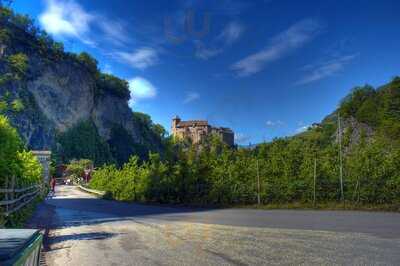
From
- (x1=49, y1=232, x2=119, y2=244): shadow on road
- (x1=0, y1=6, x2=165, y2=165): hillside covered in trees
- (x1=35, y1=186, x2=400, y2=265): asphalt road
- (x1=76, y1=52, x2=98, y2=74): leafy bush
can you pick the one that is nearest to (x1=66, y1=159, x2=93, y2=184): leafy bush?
(x1=0, y1=6, x2=165, y2=165): hillside covered in trees

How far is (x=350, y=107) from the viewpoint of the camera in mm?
83000

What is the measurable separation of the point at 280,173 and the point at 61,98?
11006cm

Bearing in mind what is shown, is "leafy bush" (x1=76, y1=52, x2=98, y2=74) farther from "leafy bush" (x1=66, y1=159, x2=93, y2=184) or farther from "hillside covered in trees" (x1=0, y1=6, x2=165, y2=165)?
"leafy bush" (x1=66, y1=159, x2=93, y2=184)

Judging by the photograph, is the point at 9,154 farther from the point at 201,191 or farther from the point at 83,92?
the point at 83,92

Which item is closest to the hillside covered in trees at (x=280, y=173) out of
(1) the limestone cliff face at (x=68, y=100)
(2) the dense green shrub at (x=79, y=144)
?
(1) the limestone cliff face at (x=68, y=100)

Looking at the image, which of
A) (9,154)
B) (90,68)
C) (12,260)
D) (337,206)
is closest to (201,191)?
(337,206)

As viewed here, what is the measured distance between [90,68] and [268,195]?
Result: 12760cm

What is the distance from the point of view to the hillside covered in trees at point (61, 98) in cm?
11288

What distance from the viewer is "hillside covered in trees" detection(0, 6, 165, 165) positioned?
113 metres

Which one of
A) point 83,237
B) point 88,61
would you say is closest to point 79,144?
point 88,61

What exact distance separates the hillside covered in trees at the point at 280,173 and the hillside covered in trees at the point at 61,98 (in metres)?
79.0

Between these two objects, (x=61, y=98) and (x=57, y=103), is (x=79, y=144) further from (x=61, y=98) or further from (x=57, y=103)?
(x=61, y=98)

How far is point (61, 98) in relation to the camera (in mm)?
125938

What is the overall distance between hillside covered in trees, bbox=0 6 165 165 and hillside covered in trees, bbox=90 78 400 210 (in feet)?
259
